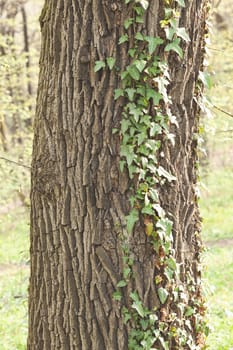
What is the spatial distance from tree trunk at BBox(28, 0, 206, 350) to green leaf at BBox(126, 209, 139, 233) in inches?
1.5

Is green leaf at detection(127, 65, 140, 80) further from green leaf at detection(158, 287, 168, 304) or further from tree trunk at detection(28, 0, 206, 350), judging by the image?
green leaf at detection(158, 287, 168, 304)

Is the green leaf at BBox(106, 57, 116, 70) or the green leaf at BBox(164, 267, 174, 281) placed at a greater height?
the green leaf at BBox(106, 57, 116, 70)

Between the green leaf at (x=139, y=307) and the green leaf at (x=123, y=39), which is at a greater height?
the green leaf at (x=123, y=39)

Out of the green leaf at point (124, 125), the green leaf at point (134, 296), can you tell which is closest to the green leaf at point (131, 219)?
the green leaf at point (134, 296)

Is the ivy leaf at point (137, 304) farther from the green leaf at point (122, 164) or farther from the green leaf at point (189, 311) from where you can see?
the green leaf at point (122, 164)

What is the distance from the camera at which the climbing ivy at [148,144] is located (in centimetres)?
325

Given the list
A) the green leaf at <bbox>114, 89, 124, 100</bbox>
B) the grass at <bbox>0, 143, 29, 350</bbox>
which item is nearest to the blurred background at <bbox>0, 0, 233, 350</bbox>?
the grass at <bbox>0, 143, 29, 350</bbox>

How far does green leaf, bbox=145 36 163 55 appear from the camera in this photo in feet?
10.6

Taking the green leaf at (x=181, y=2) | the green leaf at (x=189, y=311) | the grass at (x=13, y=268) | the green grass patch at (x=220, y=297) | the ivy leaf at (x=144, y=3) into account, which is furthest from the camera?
the grass at (x=13, y=268)

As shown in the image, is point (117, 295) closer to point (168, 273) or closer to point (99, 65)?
point (168, 273)

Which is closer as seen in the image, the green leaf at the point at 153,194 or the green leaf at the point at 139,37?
the green leaf at the point at 139,37

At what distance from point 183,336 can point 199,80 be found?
5.11 feet

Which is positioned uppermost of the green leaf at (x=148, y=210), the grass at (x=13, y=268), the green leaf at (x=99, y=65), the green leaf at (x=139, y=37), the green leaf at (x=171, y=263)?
the green leaf at (x=139, y=37)

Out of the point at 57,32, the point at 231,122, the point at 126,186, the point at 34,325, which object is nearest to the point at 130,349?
the point at 34,325
